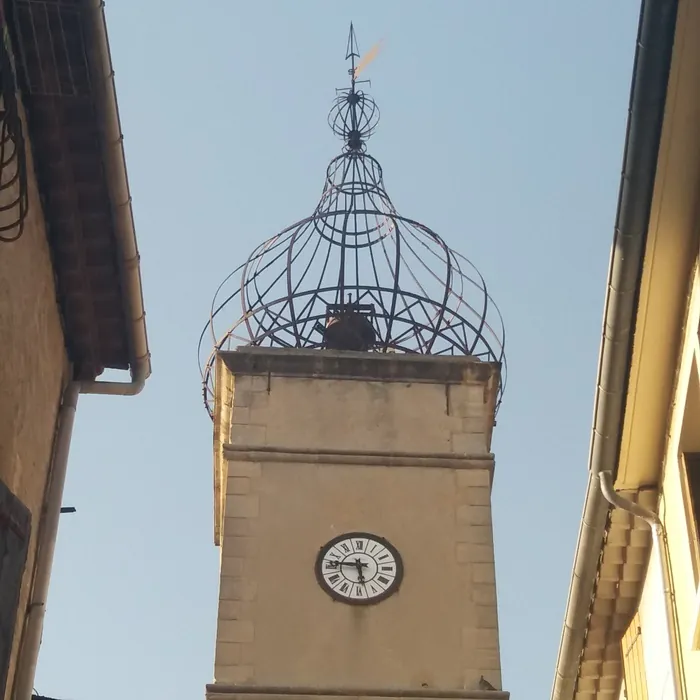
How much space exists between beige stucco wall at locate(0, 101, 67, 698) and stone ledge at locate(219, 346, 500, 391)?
7.89 m

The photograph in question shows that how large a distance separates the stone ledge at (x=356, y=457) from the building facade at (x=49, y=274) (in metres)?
6.89

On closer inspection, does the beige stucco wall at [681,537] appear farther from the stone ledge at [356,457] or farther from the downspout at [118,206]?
the stone ledge at [356,457]

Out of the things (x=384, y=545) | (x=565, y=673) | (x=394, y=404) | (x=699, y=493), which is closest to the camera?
(x=699, y=493)

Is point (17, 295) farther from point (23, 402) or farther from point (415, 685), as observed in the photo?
point (415, 685)

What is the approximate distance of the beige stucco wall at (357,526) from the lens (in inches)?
562

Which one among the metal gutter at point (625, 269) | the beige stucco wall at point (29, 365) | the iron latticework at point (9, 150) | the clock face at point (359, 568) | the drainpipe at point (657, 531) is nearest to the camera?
the metal gutter at point (625, 269)

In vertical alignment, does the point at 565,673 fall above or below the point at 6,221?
below

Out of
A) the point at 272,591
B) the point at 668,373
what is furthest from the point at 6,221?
the point at 272,591

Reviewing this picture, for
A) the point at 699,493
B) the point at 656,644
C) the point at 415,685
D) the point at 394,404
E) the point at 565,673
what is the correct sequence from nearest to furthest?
the point at 699,493
the point at 656,644
the point at 565,673
the point at 415,685
the point at 394,404

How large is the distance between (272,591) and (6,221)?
842cm

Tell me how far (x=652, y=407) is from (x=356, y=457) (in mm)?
8262

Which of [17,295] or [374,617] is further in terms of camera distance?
[374,617]

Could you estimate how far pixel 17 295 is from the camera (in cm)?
721

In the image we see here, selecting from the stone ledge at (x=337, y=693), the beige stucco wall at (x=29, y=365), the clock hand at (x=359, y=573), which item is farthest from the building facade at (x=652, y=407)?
the clock hand at (x=359, y=573)
